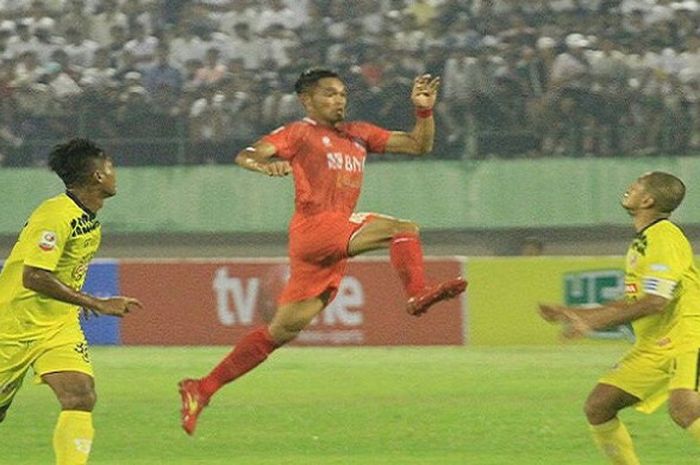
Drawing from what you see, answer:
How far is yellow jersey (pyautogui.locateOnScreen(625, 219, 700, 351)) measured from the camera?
7.79m

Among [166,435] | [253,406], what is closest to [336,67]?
[253,406]

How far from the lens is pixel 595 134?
20000mm

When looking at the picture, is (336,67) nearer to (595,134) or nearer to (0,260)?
(595,134)

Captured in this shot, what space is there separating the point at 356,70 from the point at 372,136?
9957 mm

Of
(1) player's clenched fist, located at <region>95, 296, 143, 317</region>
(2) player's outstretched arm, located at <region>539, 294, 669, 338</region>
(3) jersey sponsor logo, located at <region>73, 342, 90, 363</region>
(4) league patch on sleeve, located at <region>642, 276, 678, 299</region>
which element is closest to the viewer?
(2) player's outstretched arm, located at <region>539, 294, 669, 338</region>

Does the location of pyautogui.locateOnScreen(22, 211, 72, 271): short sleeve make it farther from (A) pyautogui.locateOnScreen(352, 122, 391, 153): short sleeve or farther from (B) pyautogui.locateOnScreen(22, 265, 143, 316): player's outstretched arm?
(A) pyautogui.locateOnScreen(352, 122, 391, 153): short sleeve

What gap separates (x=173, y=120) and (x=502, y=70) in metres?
3.94

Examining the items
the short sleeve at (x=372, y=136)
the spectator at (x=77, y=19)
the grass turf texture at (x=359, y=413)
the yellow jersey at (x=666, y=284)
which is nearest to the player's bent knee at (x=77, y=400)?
the grass turf texture at (x=359, y=413)

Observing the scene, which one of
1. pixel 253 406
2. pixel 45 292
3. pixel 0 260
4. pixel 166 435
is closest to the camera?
pixel 45 292

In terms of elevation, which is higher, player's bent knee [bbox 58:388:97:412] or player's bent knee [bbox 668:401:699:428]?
player's bent knee [bbox 58:388:97:412]

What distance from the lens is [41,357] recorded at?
26.6 ft

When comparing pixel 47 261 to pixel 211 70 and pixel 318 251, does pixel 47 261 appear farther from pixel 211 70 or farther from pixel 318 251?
pixel 211 70

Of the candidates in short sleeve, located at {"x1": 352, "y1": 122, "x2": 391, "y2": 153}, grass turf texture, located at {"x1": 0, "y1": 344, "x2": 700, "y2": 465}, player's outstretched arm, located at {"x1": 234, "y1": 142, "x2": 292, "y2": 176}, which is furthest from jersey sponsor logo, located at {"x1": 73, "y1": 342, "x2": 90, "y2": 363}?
short sleeve, located at {"x1": 352, "y1": 122, "x2": 391, "y2": 153}

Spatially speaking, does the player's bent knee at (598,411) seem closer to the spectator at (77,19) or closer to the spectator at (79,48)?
the spectator at (79,48)
